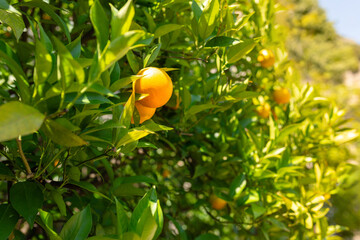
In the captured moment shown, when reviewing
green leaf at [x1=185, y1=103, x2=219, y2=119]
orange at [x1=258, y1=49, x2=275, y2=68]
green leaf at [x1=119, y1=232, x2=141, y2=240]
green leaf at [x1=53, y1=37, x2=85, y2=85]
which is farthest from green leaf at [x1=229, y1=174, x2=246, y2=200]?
green leaf at [x1=53, y1=37, x2=85, y2=85]

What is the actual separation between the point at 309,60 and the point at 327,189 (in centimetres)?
1220

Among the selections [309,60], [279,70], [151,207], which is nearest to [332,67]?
[309,60]

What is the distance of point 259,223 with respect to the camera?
3.04 feet

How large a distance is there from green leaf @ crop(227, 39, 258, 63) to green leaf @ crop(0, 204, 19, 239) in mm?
463

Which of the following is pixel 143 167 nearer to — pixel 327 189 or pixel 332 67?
pixel 327 189

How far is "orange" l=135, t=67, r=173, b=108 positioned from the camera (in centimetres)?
49

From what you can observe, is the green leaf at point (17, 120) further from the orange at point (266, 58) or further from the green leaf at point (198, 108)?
the orange at point (266, 58)

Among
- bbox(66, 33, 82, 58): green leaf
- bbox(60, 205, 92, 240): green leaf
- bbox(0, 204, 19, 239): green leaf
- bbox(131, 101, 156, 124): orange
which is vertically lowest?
bbox(0, 204, 19, 239): green leaf

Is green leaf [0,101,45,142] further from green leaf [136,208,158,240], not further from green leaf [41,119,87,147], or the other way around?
green leaf [136,208,158,240]

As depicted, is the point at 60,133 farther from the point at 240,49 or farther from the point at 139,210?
the point at 240,49

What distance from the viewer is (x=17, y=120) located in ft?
1.01

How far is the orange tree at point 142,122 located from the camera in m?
0.37

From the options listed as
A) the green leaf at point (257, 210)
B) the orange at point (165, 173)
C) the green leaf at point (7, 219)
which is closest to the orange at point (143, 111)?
the green leaf at point (7, 219)

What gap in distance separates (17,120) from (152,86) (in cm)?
22
